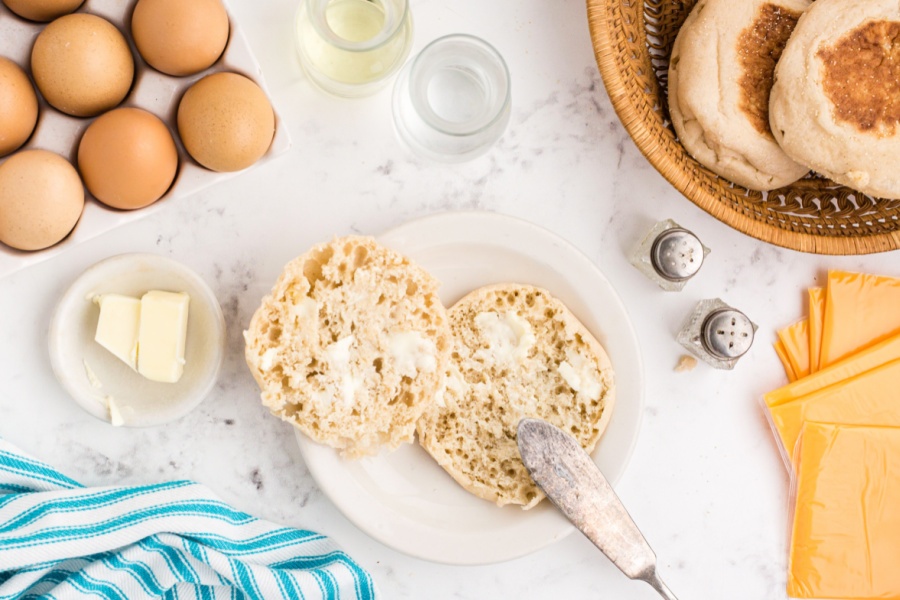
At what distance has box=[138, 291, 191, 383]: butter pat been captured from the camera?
4.16 feet

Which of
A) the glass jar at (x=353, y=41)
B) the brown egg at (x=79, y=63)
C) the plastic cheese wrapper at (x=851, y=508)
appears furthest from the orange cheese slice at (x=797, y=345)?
the brown egg at (x=79, y=63)

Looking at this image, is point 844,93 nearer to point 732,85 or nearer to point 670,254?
point 732,85

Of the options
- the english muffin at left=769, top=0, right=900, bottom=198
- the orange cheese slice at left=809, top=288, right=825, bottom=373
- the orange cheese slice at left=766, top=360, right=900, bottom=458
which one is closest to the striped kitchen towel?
the orange cheese slice at left=766, top=360, right=900, bottom=458

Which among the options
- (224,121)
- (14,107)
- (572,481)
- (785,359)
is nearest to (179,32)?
(224,121)

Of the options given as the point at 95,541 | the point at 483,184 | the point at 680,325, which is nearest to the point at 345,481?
the point at 95,541

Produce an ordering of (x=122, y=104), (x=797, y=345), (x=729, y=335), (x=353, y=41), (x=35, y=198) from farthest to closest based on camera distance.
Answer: (x=797, y=345) < (x=729, y=335) < (x=353, y=41) < (x=122, y=104) < (x=35, y=198)

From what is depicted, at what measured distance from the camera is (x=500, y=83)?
138 cm

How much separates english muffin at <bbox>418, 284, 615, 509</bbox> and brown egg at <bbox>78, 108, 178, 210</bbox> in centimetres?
55

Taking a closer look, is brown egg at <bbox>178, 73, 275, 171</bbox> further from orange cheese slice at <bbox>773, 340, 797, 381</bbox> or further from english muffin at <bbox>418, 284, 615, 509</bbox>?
orange cheese slice at <bbox>773, 340, 797, 381</bbox>

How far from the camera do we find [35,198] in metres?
1.09

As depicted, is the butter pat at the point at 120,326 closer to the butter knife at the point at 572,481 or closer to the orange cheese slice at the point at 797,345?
the butter knife at the point at 572,481

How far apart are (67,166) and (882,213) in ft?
4.64

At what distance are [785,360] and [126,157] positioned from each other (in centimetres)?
128

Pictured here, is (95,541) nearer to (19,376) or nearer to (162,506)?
(162,506)
